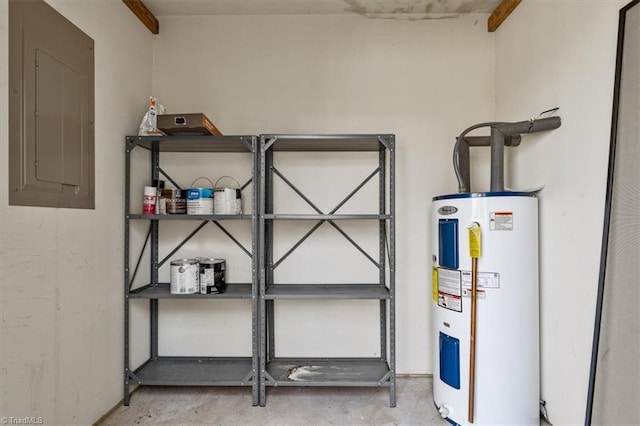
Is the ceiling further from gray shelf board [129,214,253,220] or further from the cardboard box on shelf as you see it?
gray shelf board [129,214,253,220]

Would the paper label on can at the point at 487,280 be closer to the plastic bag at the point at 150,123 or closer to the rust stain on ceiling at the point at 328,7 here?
the rust stain on ceiling at the point at 328,7

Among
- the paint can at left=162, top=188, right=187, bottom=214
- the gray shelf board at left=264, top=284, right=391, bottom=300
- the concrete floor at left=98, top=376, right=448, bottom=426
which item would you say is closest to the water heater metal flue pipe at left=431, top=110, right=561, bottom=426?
the concrete floor at left=98, top=376, right=448, bottom=426

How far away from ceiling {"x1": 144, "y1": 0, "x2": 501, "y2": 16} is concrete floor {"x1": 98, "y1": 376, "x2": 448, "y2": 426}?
8.77 feet

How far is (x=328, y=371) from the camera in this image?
208cm

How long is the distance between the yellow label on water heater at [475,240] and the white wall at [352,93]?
2.23 ft

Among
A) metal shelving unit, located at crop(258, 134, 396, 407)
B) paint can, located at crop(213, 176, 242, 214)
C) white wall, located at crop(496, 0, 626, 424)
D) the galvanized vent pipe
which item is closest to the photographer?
white wall, located at crop(496, 0, 626, 424)

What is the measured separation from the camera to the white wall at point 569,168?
1411 mm

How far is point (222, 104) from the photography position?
2.30 m


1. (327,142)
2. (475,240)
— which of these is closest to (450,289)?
(475,240)

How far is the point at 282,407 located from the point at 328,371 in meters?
0.36

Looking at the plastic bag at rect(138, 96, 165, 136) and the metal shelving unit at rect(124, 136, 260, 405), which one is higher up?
the plastic bag at rect(138, 96, 165, 136)

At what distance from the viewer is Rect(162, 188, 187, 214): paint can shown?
2.01 m

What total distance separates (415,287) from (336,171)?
1.04 meters

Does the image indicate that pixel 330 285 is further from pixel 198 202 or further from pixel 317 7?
pixel 317 7
